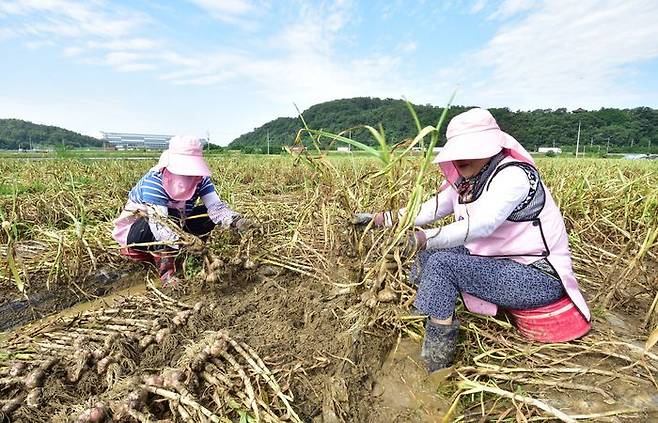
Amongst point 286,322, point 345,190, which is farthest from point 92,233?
point 345,190

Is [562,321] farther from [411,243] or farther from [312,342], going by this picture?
[312,342]

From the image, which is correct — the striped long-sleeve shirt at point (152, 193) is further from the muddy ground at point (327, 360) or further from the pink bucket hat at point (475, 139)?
the pink bucket hat at point (475, 139)

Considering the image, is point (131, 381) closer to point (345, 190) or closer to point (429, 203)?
point (345, 190)

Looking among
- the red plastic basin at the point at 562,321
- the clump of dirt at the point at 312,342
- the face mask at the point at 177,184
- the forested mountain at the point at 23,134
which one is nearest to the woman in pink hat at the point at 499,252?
the red plastic basin at the point at 562,321

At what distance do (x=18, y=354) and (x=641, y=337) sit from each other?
2.47 metres

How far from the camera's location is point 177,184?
243 centimetres

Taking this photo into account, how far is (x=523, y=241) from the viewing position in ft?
5.17

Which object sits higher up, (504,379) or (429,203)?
(429,203)

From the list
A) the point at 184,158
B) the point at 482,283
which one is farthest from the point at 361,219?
the point at 184,158

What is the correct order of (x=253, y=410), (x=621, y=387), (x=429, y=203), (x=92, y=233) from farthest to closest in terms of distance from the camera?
1. (x=92, y=233)
2. (x=429, y=203)
3. (x=621, y=387)
4. (x=253, y=410)

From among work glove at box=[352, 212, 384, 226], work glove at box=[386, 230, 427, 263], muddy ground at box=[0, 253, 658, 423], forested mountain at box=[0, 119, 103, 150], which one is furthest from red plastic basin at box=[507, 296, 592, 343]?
forested mountain at box=[0, 119, 103, 150]

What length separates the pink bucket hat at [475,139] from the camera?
1515 mm

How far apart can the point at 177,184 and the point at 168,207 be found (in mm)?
182

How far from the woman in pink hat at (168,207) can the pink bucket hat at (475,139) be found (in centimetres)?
135
